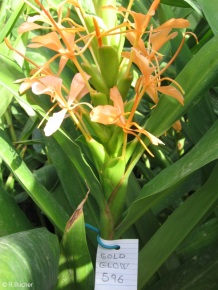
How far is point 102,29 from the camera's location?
1.79 feet

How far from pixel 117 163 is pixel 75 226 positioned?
93 mm

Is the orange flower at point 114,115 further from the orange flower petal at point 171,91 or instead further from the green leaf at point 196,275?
the green leaf at point 196,275

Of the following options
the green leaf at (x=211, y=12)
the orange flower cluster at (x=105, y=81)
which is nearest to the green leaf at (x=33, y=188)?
the orange flower cluster at (x=105, y=81)

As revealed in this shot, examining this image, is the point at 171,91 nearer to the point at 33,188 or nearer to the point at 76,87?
the point at 76,87

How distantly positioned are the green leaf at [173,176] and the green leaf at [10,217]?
0.58 feet

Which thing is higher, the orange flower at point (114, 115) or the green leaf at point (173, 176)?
the orange flower at point (114, 115)

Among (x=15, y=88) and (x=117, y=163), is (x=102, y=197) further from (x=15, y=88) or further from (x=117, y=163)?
(x=15, y=88)

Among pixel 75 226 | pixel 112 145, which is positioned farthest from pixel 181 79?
pixel 75 226

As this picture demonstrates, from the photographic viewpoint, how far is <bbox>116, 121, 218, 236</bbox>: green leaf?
53 centimetres

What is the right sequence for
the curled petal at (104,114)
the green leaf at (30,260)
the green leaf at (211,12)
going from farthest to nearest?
the green leaf at (211,12) → the curled petal at (104,114) → the green leaf at (30,260)

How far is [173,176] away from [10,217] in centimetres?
27

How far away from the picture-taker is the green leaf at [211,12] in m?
0.63

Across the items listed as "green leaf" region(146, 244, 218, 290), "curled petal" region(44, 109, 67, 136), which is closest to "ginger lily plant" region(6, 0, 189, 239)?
"curled petal" region(44, 109, 67, 136)

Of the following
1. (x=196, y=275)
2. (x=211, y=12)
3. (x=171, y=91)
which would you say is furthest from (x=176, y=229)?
(x=211, y=12)
